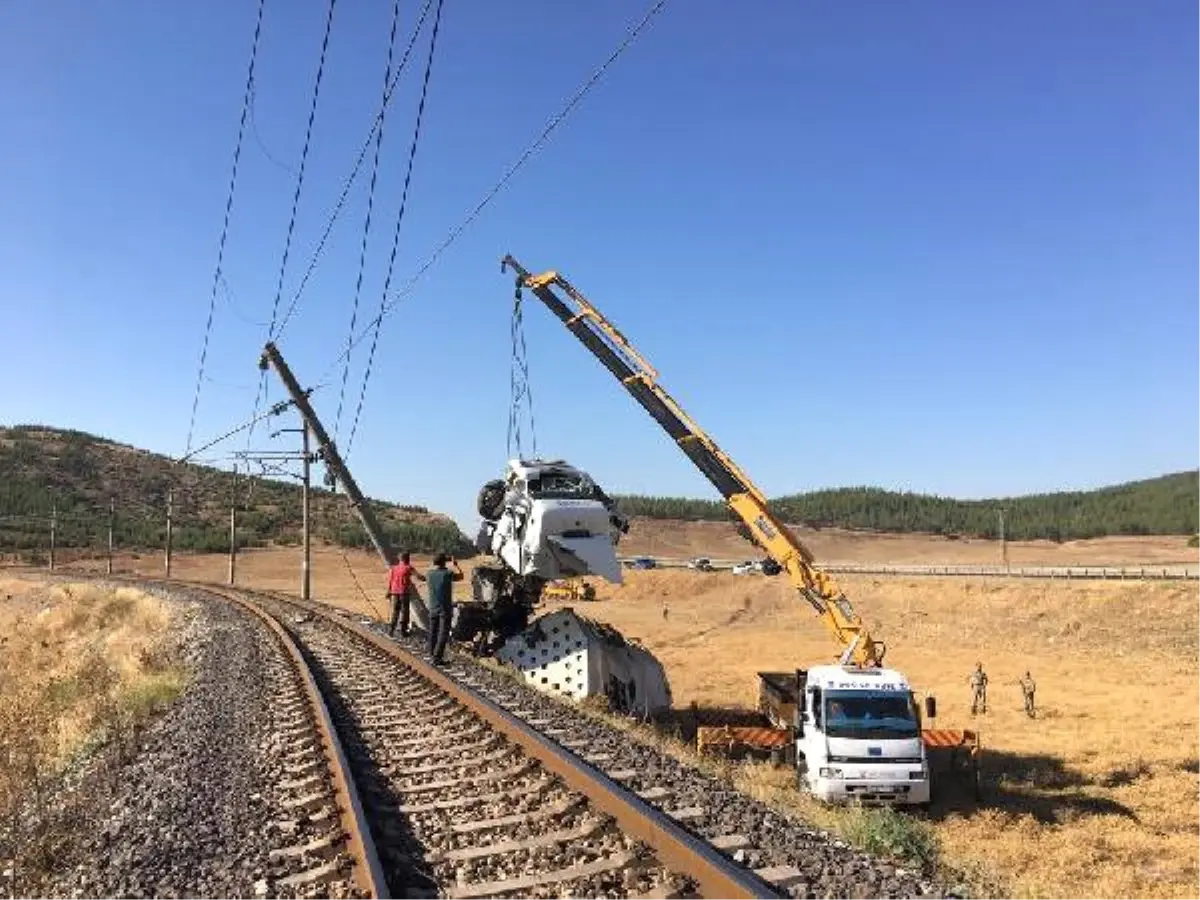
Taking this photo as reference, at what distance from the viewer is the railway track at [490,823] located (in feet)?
20.4

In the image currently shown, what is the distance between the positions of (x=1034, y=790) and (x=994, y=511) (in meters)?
151

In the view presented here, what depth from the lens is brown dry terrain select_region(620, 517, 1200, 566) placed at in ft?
344

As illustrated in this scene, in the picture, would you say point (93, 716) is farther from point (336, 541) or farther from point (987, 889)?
point (336, 541)

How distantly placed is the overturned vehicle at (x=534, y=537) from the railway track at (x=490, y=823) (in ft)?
25.6

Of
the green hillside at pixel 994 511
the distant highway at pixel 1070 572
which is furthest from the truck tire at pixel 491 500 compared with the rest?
the green hillside at pixel 994 511

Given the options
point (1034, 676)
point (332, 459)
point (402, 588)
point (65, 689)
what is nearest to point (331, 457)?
point (332, 459)

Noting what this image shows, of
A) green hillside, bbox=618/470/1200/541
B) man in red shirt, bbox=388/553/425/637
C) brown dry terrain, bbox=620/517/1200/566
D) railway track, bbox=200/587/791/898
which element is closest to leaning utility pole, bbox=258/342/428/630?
man in red shirt, bbox=388/553/425/637

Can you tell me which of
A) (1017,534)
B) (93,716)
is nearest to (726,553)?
(1017,534)

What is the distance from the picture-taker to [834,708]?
18766 millimetres

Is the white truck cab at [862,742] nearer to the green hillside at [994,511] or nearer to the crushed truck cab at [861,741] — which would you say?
the crushed truck cab at [861,741]

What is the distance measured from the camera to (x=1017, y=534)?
142m

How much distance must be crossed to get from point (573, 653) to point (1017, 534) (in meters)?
135

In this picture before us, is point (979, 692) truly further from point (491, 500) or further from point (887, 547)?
point (887, 547)

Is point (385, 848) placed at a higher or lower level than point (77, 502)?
lower
